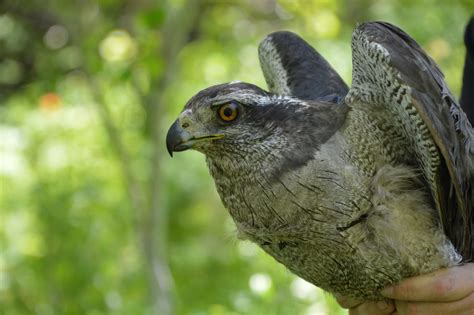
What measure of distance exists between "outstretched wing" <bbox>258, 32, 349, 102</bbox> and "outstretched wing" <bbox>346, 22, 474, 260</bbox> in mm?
856

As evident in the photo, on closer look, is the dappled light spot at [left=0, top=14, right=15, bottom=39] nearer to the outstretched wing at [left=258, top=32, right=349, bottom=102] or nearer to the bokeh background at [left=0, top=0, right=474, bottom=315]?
the bokeh background at [left=0, top=0, right=474, bottom=315]

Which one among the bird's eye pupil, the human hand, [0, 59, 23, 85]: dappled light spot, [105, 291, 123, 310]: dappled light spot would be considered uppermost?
[0, 59, 23, 85]: dappled light spot

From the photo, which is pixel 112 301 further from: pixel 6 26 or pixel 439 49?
pixel 6 26

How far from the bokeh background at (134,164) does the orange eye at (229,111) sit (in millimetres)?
622

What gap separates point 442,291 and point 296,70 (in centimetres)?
153

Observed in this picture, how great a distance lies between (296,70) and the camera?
13.8 feet

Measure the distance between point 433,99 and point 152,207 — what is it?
382cm

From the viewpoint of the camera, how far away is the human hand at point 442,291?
319 centimetres

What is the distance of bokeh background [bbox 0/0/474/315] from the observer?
6.27 meters

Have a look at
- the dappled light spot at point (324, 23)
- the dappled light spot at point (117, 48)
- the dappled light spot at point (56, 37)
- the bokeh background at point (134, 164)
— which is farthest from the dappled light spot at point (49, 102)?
the dappled light spot at point (56, 37)

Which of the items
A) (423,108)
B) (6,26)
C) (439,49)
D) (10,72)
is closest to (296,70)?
(423,108)

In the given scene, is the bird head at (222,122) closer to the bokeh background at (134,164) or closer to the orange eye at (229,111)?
the orange eye at (229,111)

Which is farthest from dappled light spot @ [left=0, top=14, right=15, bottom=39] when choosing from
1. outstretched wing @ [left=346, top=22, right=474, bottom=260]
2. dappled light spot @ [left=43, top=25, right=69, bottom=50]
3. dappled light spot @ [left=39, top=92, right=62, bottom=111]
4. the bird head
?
outstretched wing @ [left=346, top=22, right=474, bottom=260]

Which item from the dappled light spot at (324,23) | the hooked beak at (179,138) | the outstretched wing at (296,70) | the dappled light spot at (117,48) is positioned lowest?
the hooked beak at (179,138)
